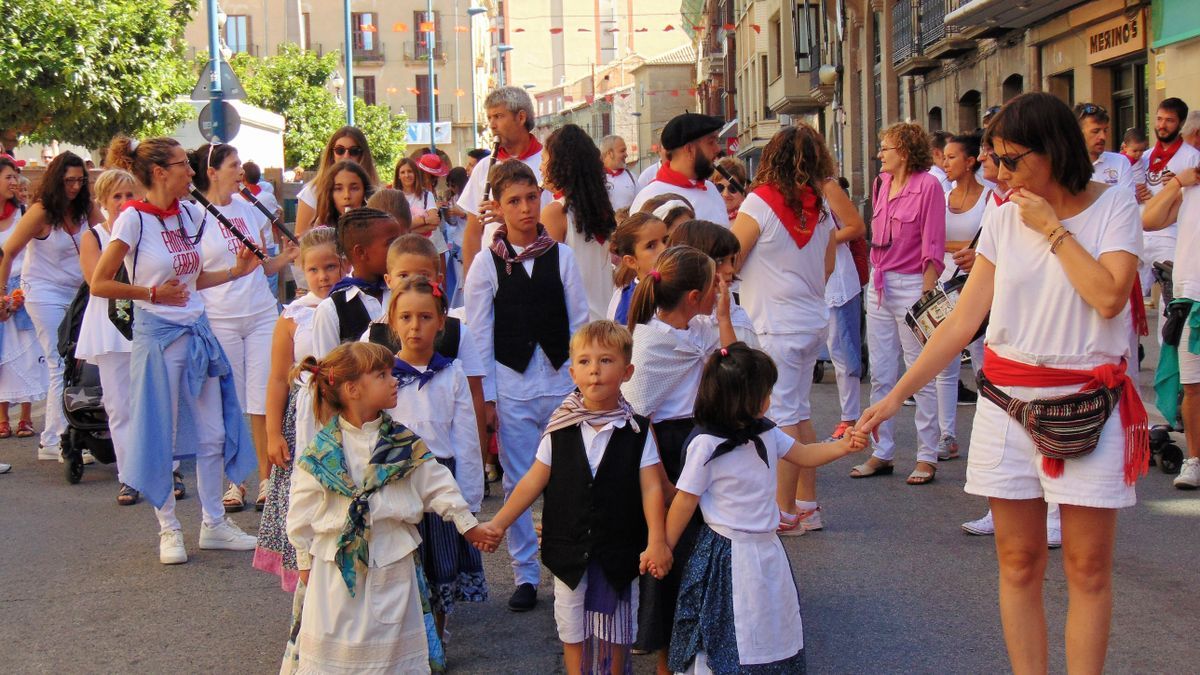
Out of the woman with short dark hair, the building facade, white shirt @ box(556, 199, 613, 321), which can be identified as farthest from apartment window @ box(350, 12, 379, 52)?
white shirt @ box(556, 199, 613, 321)

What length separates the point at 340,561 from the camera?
4.31 meters

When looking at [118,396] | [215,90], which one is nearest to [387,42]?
[215,90]

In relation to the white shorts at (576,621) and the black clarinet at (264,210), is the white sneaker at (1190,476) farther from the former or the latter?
the black clarinet at (264,210)

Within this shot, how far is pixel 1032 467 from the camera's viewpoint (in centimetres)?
401

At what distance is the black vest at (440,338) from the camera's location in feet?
16.2

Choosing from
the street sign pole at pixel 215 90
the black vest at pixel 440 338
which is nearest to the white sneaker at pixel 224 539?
the black vest at pixel 440 338

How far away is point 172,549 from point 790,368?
3.15m

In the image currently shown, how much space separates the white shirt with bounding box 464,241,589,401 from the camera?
567cm

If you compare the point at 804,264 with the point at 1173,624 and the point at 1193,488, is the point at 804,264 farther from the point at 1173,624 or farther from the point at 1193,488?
the point at 1193,488

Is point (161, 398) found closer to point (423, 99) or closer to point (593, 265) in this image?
point (593, 265)

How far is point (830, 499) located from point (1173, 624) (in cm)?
259

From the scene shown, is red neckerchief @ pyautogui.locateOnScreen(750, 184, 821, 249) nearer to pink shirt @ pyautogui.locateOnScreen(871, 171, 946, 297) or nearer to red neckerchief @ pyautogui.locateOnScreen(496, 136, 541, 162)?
red neckerchief @ pyautogui.locateOnScreen(496, 136, 541, 162)

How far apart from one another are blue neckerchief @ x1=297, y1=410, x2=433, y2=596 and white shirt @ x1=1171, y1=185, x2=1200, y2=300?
472 cm

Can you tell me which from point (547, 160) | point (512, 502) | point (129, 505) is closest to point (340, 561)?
point (512, 502)
